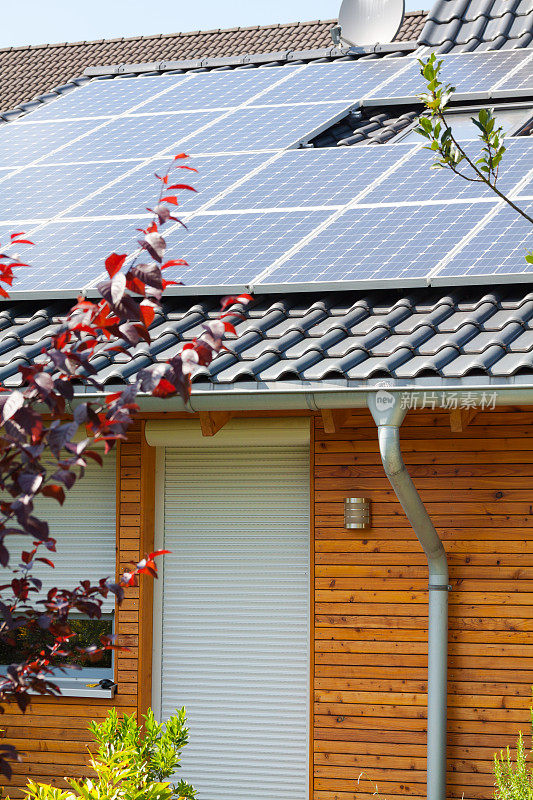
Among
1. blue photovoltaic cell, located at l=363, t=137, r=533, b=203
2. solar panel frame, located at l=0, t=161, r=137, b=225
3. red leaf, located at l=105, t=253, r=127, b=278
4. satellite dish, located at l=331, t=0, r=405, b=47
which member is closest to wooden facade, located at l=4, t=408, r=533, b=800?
blue photovoltaic cell, located at l=363, t=137, r=533, b=203

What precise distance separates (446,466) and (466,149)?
265 centimetres

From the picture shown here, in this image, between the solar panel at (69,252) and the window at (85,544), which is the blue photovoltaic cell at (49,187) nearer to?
the solar panel at (69,252)

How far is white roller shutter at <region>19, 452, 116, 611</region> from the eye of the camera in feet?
24.9

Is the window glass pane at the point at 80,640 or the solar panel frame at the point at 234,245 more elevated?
the solar panel frame at the point at 234,245

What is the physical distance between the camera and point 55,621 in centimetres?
310

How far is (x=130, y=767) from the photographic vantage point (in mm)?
5699

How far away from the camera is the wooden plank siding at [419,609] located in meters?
6.52

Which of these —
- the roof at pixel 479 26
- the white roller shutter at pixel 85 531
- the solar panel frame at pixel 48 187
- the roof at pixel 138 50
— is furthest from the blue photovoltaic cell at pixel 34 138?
the roof at pixel 138 50

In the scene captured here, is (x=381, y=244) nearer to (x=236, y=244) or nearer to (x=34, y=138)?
(x=236, y=244)

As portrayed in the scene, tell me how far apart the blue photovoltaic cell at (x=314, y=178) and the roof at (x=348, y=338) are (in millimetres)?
1015

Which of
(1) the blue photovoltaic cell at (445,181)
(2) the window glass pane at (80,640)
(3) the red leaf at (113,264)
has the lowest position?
(2) the window glass pane at (80,640)

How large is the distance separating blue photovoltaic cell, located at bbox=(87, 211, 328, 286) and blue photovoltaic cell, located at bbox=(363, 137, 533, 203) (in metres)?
0.56

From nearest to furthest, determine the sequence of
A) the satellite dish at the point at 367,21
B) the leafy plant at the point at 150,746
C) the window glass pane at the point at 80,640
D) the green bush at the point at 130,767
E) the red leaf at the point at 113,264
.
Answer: the red leaf at the point at 113,264, the green bush at the point at 130,767, the leafy plant at the point at 150,746, the window glass pane at the point at 80,640, the satellite dish at the point at 367,21

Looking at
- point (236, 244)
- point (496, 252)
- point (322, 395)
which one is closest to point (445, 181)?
point (496, 252)
